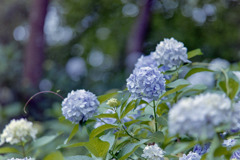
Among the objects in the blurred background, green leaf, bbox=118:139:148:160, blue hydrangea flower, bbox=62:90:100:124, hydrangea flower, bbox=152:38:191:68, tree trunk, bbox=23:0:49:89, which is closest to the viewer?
green leaf, bbox=118:139:148:160

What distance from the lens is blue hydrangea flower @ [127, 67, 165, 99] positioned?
3.13ft

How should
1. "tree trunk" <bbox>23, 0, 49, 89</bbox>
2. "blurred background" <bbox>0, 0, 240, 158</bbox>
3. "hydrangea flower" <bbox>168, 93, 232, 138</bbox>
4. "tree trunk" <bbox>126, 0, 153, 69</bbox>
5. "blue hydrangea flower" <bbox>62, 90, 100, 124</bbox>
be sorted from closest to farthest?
1. "hydrangea flower" <bbox>168, 93, 232, 138</bbox>
2. "blue hydrangea flower" <bbox>62, 90, 100, 124</bbox>
3. "blurred background" <bbox>0, 0, 240, 158</bbox>
4. "tree trunk" <bbox>23, 0, 49, 89</bbox>
5. "tree trunk" <bbox>126, 0, 153, 69</bbox>

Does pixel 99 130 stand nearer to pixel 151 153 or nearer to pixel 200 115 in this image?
pixel 151 153

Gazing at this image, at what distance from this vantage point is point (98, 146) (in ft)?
2.86

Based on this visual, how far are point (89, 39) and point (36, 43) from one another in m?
3.51

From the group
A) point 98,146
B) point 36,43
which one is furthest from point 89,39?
point 98,146

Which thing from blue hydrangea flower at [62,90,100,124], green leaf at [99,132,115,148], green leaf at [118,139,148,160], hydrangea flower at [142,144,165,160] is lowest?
hydrangea flower at [142,144,165,160]

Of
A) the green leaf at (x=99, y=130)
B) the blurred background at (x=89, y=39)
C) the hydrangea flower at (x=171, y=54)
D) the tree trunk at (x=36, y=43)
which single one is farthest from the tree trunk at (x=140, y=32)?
the green leaf at (x=99, y=130)

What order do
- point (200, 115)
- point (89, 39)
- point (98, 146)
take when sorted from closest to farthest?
1. point (200, 115)
2. point (98, 146)
3. point (89, 39)

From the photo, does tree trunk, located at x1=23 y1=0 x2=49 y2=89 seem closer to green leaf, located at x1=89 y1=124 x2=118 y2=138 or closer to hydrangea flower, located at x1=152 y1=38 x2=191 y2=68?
hydrangea flower, located at x1=152 y1=38 x2=191 y2=68

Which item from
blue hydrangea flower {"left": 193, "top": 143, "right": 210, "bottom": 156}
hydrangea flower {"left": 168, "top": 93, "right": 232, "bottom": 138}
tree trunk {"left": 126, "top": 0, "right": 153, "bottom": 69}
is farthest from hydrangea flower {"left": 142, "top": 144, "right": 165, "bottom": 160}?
tree trunk {"left": 126, "top": 0, "right": 153, "bottom": 69}

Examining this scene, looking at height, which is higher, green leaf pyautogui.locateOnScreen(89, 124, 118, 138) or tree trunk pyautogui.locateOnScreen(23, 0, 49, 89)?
tree trunk pyautogui.locateOnScreen(23, 0, 49, 89)

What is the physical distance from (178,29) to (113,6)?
1.67m

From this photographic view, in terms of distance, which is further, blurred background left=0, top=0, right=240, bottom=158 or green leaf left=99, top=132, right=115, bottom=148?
blurred background left=0, top=0, right=240, bottom=158
